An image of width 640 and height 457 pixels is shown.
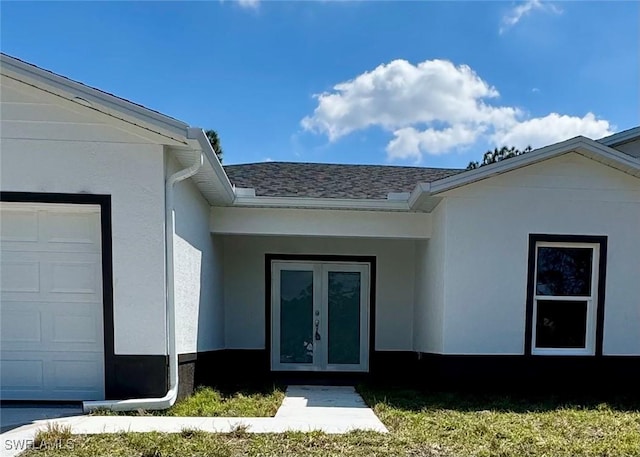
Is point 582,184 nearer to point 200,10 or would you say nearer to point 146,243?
point 146,243

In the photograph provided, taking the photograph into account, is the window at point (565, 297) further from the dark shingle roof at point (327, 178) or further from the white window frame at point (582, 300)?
the dark shingle roof at point (327, 178)

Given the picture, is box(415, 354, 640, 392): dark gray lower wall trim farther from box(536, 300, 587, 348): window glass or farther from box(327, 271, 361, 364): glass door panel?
box(327, 271, 361, 364): glass door panel

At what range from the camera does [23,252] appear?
4.93m

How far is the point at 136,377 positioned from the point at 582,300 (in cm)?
676

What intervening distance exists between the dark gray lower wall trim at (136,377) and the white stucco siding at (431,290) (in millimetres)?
4234

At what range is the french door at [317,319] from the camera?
825 centimetres

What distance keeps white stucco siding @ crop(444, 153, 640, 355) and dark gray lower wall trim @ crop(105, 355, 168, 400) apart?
424 cm

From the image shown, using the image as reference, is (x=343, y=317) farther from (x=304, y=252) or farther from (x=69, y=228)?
(x=69, y=228)

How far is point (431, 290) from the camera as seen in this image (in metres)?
6.96

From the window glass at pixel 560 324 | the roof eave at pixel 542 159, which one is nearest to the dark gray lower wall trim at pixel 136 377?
the roof eave at pixel 542 159

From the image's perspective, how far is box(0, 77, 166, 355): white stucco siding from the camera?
4625mm

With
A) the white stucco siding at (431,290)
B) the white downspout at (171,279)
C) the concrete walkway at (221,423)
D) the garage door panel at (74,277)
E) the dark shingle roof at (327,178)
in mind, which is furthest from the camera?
the dark shingle roof at (327,178)

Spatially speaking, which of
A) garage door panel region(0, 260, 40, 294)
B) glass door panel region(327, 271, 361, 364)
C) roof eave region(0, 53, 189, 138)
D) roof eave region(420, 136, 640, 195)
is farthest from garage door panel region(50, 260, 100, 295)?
roof eave region(420, 136, 640, 195)

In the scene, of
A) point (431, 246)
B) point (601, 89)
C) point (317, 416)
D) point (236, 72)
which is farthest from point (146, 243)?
point (601, 89)
